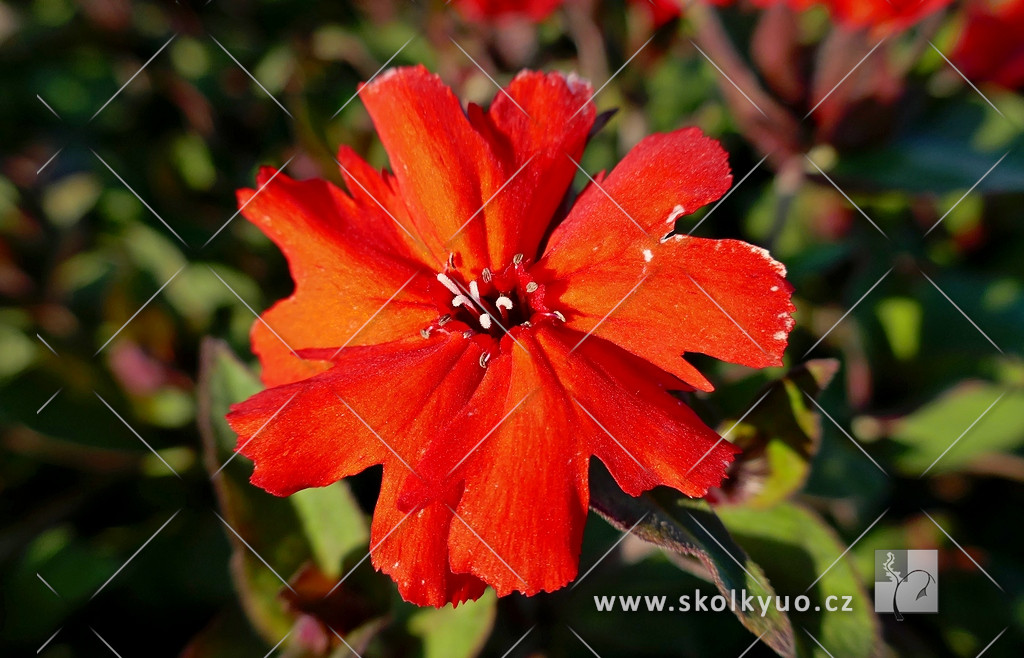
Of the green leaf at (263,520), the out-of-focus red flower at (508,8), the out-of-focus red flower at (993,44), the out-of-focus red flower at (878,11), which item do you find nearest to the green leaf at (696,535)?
the green leaf at (263,520)

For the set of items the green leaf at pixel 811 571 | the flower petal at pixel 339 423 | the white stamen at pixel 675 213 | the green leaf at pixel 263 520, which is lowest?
the green leaf at pixel 811 571

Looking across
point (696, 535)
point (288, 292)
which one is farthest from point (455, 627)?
point (288, 292)

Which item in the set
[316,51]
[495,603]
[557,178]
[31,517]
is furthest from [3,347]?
[557,178]

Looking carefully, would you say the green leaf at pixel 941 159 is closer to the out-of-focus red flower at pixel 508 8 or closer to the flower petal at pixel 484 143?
the out-of-focus red flower at pixel 508 8

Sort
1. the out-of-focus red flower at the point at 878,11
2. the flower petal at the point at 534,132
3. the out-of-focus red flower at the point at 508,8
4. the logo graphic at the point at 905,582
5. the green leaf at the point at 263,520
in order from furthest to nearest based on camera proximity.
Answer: the out-of-focus red flower at the point at 508,8 < the out-of-focus red flower at the point at 878,11 < the logo graphic at the point at 905,582 < the green leaf at the point at 263,520 < the flower petal at the point at 534,132

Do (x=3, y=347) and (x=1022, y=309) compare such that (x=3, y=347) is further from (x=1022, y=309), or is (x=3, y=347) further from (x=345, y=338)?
(x=1022, y=309)

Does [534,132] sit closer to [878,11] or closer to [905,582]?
[878,11]

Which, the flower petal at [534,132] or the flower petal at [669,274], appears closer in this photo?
the flower petal at [669,274]

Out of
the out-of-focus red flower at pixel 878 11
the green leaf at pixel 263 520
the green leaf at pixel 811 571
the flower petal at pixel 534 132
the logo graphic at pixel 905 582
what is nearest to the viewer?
the flower petal at pixel 534 132
